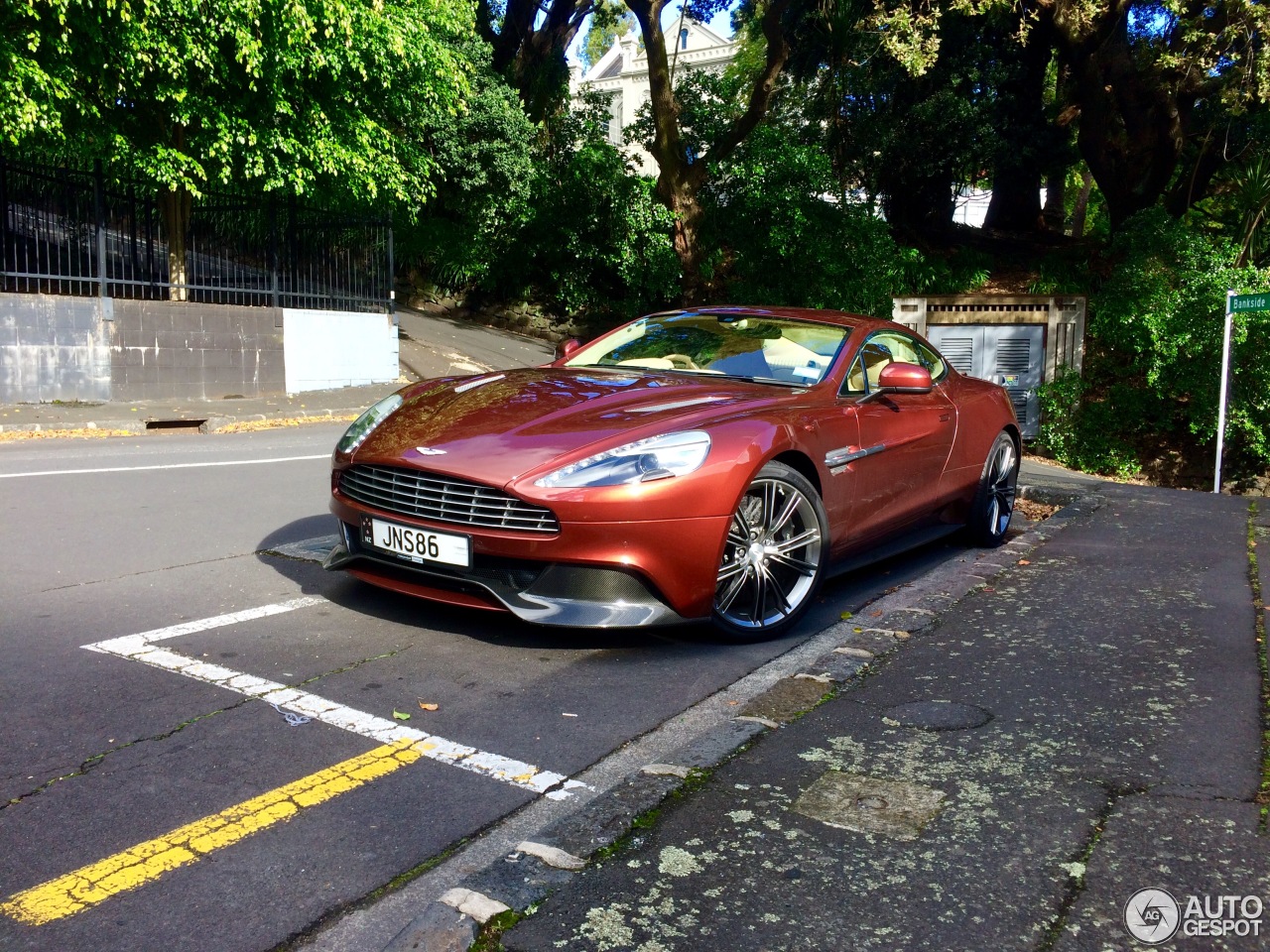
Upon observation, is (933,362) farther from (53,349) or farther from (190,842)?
(53,349)

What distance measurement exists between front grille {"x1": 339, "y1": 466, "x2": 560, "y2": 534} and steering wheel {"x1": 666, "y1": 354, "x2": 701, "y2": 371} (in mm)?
1685

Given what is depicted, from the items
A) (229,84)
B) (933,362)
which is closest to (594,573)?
(933,362)

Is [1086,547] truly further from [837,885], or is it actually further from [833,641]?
[837,885]

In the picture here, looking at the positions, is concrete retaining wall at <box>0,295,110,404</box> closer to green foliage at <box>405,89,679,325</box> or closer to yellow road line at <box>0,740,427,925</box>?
green foliage at <box>405,89,679,325</box>

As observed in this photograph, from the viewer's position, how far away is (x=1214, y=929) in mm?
2373

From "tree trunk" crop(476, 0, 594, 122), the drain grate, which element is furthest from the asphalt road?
"tree trunk" crop(476, 0, 594, 122)

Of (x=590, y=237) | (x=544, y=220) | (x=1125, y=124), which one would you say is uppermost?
(x=1125, y=124)

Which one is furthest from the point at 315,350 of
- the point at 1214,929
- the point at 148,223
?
the point at 1214,929

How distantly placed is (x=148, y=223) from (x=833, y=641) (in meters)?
13.6

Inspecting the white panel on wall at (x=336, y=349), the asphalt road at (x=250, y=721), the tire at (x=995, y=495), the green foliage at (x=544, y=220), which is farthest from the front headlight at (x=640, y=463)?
the green foliage at (x=544, y=220)

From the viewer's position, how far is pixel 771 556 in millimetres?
4641

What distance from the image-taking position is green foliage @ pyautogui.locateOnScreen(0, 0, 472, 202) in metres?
12.2

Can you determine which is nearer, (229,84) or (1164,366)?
(229,84)

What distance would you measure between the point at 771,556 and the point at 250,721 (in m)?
2.17
